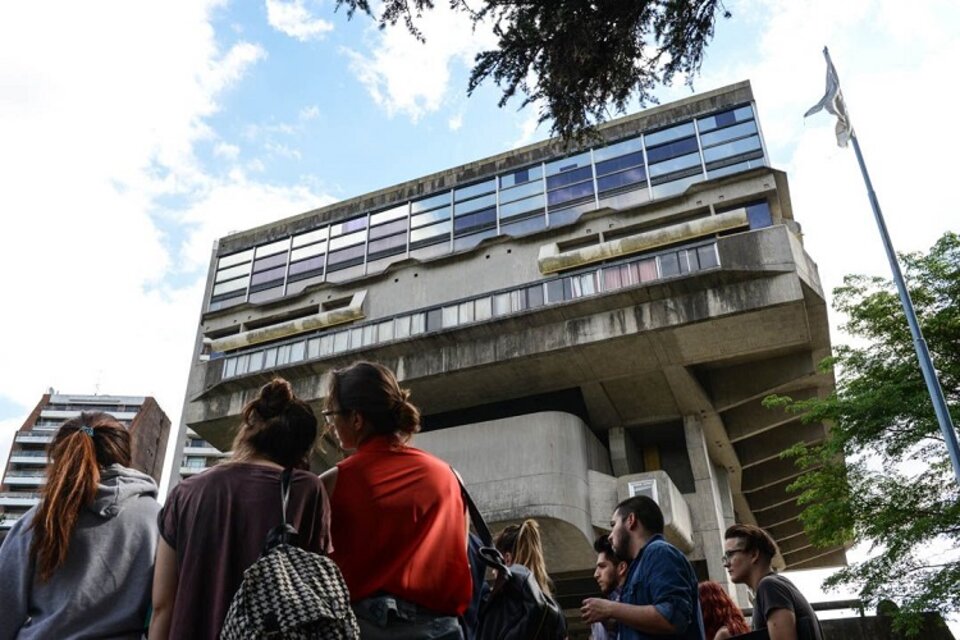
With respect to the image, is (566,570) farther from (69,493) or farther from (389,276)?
(69,493)

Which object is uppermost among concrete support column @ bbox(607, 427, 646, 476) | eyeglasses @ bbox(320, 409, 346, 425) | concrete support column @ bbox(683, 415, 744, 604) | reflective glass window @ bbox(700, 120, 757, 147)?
reflective glass window @ bbox(700, 120, 757, 147)

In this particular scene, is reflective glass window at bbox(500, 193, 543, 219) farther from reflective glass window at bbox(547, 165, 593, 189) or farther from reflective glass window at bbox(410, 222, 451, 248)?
reflective glass window at bbox(410, 222, 451, 248)

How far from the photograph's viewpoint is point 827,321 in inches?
728

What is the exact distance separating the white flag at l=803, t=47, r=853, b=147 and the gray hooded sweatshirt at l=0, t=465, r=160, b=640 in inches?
630

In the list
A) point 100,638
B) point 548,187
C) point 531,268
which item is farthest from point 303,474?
point 548,187

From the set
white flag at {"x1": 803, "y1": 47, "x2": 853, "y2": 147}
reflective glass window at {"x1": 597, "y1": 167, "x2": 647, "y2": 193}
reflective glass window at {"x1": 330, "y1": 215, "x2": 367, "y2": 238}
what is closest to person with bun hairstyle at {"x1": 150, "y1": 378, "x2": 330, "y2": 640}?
white flag at {"x1": 803, "y1": 47, "x2": 853, "y2": 147}

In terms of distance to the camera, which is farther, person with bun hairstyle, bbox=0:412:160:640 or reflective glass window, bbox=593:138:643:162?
reflective glass window, bbox=593:138:643:162

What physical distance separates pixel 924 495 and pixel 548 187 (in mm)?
15324

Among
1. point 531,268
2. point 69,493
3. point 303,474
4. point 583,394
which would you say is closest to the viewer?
point 303,474

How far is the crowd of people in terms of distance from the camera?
2.12 meters

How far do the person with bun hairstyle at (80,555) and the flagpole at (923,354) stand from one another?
11.4 m

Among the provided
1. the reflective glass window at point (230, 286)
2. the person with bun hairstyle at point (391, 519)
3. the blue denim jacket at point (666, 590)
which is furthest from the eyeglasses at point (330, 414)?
the reflective glass window at point (230, 286)

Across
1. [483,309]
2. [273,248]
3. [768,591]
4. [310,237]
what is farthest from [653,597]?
[273,248]

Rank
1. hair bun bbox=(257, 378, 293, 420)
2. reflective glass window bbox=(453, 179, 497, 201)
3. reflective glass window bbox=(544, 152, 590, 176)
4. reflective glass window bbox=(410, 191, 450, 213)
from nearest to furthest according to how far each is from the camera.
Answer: hair bun bbox=(257, 378, 293, 420) → reflective glass window bbox=(544, 152, 590, 176) → reflective glass window bbox=(453, 179, 497, 201) → reflective glass window bbox=(410, 191, 450, 213)
